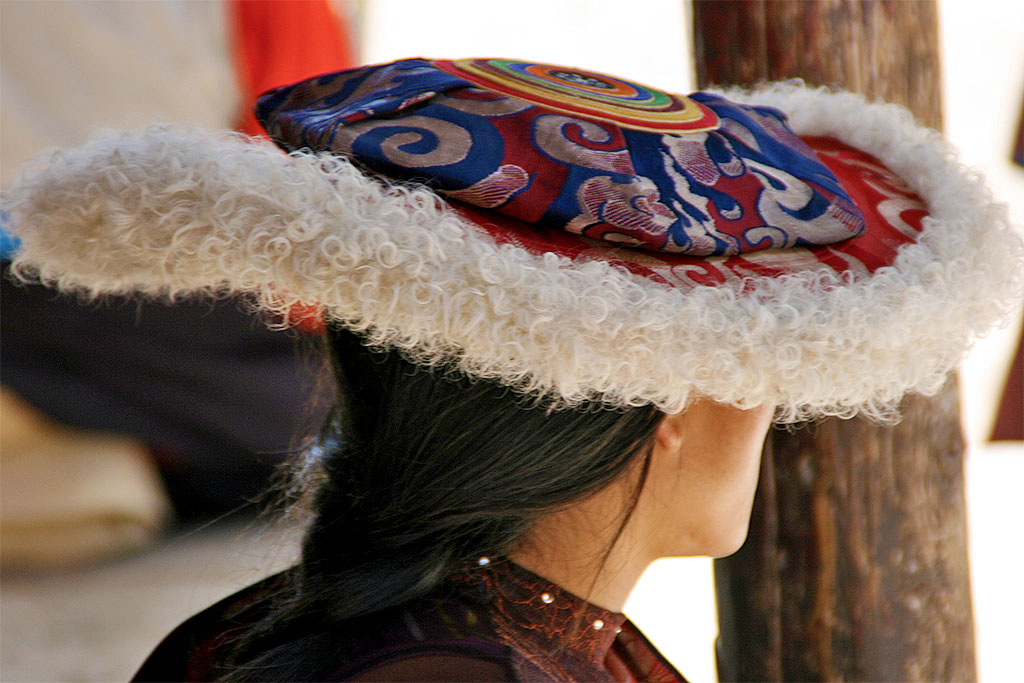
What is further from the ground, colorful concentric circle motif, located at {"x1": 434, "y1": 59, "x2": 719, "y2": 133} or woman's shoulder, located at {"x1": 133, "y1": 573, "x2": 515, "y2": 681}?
colorful concentric circle motif, located at {"x1": 434, "y1": 59, "x2": 719, "y2": 133}

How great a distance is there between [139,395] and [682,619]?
2.22 metres

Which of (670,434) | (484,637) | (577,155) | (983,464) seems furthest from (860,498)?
(983,464)

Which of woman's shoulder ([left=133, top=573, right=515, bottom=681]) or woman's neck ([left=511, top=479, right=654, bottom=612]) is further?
woman's neck ([left=511, top=479, right=654, bottom=612])

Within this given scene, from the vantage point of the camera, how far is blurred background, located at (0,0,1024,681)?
271cm

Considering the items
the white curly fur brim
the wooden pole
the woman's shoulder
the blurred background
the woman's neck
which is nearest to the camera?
the white curly fur brim

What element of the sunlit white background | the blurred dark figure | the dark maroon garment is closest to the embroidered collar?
the dark maroon garment

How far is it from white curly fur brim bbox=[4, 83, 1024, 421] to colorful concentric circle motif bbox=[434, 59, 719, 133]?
21 centimetres

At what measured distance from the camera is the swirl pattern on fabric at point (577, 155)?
812 millimetres

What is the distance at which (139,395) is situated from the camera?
336cm

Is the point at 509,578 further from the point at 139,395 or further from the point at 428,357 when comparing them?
the point at 139,395

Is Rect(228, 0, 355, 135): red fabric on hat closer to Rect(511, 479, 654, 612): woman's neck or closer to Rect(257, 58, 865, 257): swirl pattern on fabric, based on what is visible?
Rect(257, 58, 865, 257): swirl pattern on fabric

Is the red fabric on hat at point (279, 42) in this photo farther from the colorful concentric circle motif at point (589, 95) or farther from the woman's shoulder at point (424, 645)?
the woman's shoulder at point (424, 645)

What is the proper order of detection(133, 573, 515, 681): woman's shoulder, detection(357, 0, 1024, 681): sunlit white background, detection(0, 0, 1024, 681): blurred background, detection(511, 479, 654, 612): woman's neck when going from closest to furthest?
detection(133, 573, 515, 681): woman's shoulder < detection(511, 479, 654, 612): woman's neck < detection(357, 0, 1024, 681): sunlit white background < detection(0, 0, 1024, 681): blurred background

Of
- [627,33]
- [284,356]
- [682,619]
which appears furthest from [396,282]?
[627,33]
